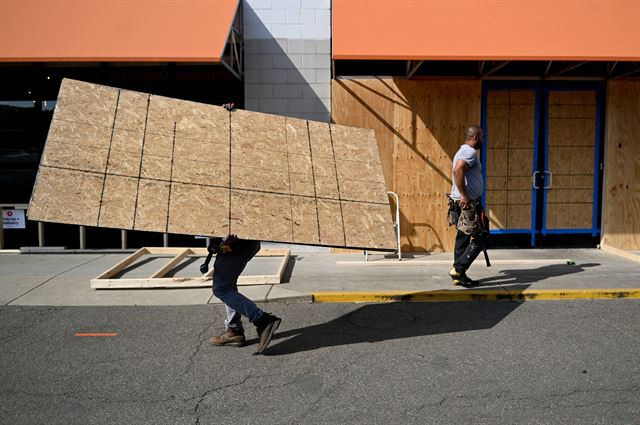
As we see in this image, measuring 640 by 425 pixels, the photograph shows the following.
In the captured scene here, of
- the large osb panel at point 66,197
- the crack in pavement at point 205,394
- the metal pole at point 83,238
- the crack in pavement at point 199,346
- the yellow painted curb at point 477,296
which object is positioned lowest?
the crack in pavement at point 205,394

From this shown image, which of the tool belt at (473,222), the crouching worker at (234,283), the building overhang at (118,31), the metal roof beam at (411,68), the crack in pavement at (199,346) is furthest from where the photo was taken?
the metal roof beam at (411,68)

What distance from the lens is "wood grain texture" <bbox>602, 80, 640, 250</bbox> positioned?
355 inches

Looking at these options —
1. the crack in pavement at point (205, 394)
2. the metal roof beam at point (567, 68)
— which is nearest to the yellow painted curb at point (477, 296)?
the crack in pavement at point (205, 394)

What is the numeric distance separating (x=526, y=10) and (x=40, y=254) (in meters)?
8.67

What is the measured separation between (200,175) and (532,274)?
4954 millimetres

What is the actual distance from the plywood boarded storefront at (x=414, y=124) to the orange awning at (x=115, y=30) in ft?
7.54

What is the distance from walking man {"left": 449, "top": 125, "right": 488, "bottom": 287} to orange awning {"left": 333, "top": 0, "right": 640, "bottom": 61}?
1589 mm

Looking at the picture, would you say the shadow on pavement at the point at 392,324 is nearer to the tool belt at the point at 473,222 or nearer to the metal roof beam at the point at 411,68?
the tool belt at the point at 473,222

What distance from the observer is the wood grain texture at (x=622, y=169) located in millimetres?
9016

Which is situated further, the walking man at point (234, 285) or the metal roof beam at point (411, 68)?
the metal roof beam at point (411, 68)

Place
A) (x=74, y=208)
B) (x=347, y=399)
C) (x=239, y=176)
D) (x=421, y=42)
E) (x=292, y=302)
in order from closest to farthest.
Result: (x=347, y=399), (x=74, y=208), (x=239, y=176), (x=292, y=302), (x=421, y=42)

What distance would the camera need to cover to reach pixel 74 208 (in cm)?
411

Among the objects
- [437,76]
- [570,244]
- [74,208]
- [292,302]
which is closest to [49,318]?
[74,208]

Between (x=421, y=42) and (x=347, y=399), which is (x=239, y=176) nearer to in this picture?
(x=347, y=399)
